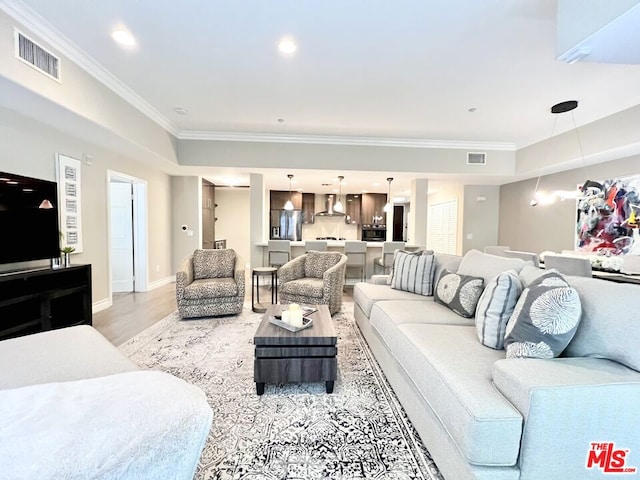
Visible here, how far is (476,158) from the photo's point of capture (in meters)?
5.77

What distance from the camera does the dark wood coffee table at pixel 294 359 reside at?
7.14 feet

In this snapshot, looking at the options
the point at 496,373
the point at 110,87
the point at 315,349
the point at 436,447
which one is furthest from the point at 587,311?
the point at 110,87

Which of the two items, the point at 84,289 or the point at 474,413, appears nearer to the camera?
the point at 474,413

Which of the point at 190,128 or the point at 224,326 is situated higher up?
the point at 190,128

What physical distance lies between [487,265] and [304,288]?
7.30ft

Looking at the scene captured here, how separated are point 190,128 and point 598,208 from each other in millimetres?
6552

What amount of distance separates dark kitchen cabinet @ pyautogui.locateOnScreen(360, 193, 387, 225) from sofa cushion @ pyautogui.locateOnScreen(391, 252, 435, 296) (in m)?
6.36

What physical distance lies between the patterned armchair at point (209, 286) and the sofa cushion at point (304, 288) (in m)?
0.59

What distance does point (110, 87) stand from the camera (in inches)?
136

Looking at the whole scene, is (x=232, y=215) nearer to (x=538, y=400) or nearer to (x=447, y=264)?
(x=447, y=264)

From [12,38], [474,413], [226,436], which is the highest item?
[12,38]

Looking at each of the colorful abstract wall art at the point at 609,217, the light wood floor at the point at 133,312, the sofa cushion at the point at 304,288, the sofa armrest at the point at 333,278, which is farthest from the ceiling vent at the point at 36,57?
the colorful abstract wall art at the point at 609,217

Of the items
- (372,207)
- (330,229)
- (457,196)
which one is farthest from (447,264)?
(330,229)

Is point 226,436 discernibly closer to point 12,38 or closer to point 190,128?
point 12,38
